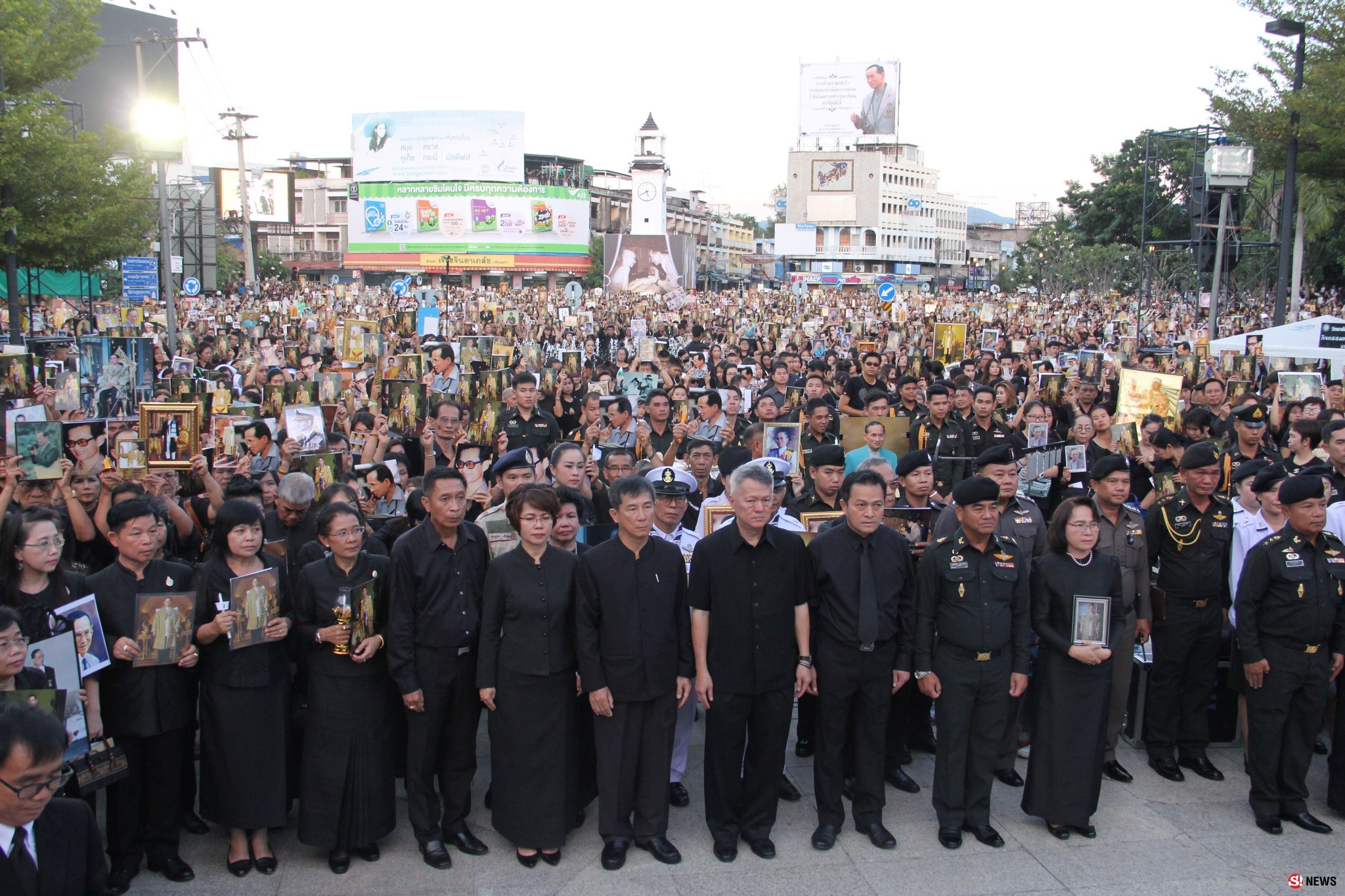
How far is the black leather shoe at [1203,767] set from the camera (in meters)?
5.88

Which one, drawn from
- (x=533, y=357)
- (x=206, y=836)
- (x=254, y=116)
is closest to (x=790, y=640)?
(x=206, y=836)

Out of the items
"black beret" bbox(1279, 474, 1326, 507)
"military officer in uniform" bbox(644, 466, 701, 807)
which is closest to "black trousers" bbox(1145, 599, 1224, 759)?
"black beret" bbox(1279, 474, 1326, 507)

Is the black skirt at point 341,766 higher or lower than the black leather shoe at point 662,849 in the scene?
higher

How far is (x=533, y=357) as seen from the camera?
15.1 m

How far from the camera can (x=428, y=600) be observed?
16.0 feet

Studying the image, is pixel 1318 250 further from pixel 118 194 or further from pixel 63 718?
pixel 63 718

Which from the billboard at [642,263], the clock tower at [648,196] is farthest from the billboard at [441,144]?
the clock tower at [648,196]

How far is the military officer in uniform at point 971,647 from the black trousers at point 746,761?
29.6 inches

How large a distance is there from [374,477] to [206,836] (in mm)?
2545

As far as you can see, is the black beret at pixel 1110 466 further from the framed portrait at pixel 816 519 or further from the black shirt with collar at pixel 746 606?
the black shirt with collar at pixel 746 606

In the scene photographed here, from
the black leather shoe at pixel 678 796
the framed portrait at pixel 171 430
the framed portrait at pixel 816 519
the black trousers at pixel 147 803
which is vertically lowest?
the black leather shoe at pixel 678 796

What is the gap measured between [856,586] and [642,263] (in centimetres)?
6393

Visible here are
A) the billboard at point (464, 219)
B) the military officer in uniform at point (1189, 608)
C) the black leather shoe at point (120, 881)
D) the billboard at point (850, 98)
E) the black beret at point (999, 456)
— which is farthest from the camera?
the billboard at point (850, 98)

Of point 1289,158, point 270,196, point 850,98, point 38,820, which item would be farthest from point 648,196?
point 38,820
